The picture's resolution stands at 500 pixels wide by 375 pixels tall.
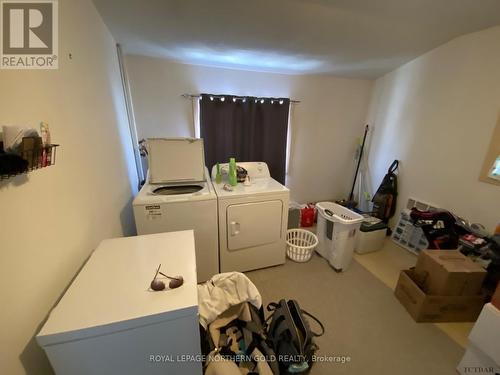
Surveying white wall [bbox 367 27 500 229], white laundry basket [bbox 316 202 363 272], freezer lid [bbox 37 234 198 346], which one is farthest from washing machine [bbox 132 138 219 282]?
white wall [bbox 367 27 500 229]

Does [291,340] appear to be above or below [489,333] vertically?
below

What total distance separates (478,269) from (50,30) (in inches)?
121

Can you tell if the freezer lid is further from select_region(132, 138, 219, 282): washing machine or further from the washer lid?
the washer lid

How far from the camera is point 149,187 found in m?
1.96

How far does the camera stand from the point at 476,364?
1.26 metres

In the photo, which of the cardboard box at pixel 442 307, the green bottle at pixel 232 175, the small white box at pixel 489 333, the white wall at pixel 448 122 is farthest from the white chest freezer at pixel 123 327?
the white wall at pixel 448 122

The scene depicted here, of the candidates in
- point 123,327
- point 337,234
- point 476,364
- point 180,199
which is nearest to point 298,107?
point 337,234

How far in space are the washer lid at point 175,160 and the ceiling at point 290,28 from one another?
0.99m

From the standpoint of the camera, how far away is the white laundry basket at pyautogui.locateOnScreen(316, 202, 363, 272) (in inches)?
82.9

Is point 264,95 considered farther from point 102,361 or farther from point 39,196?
point 102,361

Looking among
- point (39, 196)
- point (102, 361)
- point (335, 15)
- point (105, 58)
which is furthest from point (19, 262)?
point (335, 15)

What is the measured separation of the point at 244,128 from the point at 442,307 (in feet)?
9.00

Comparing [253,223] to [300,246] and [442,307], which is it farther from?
[442,307]

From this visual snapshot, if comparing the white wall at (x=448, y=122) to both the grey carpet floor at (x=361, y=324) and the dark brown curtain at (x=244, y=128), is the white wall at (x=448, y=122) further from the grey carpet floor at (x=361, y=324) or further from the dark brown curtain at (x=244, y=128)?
the dark brown curtain at (x=244, y=128)
